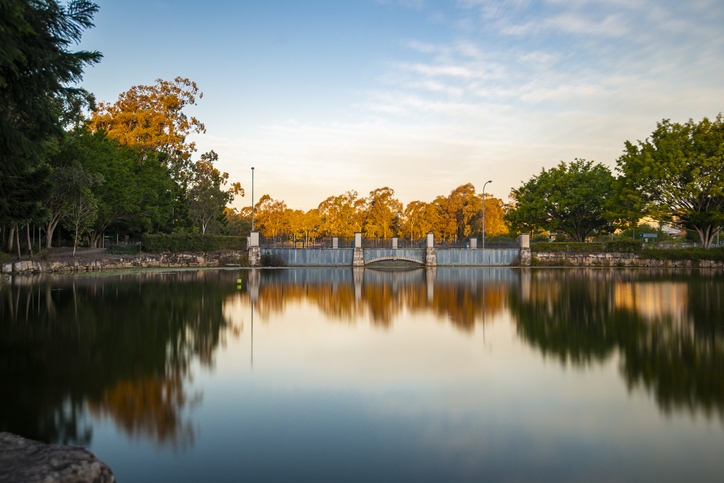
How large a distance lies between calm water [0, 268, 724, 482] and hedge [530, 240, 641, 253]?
3862cm

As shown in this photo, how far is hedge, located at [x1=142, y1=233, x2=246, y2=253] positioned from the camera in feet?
146

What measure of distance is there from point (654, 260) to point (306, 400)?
5152 centimetres

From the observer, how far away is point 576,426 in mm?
5602

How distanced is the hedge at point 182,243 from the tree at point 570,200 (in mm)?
36131

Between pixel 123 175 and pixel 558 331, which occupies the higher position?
pixel 123 175

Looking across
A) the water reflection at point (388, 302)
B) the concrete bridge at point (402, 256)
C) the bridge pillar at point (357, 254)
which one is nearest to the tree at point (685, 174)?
the concrete bridge at point (402, 256)

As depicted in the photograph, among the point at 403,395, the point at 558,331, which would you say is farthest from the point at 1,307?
the point at 558,331

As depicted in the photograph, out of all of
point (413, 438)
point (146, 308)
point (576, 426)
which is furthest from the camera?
point (146, 308)

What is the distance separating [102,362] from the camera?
329 inches

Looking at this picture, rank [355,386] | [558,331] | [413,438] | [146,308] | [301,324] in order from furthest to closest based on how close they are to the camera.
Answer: [146,308] → [301,324] → [558,331] → [355,386] → [413,438]

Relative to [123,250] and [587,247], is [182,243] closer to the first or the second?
[123,250]

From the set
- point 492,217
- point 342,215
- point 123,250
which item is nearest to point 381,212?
point 342,215

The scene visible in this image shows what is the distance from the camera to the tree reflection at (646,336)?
7082 mm

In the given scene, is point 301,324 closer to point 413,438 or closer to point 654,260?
point 413,438
